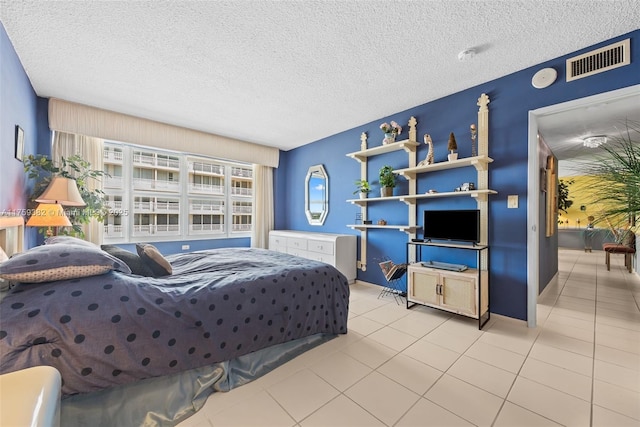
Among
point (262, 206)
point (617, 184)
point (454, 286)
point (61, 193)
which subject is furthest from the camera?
point (262, 206)

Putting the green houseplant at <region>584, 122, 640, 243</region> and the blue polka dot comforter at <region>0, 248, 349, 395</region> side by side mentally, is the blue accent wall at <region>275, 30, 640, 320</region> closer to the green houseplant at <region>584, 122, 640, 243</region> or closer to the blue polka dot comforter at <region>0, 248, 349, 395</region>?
the green houseplant at <region>584, 122, 640, 243</region>

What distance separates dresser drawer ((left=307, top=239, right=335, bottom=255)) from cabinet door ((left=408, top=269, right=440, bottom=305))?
1277mm

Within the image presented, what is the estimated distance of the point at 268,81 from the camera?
9.05 ft

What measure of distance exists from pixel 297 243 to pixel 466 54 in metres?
3.38

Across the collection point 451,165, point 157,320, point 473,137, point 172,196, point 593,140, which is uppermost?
point 593,140

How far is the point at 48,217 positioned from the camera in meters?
2.43

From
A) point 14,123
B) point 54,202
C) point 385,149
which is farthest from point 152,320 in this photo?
point 385,149

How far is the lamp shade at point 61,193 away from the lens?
98.6 inches

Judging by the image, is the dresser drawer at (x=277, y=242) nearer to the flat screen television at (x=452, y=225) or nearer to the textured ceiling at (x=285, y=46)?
the textured ceiling at (x=285, y=46)

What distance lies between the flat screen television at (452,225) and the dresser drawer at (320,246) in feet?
4.52

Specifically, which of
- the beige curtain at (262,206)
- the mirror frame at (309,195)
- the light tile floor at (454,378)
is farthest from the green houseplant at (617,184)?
the beige curtain at (262,206)

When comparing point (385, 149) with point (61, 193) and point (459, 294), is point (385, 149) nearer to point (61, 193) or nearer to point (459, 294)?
point (459, 294)

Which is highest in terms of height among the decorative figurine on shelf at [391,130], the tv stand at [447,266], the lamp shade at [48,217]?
the decorative figurine on shelf at [391,130]

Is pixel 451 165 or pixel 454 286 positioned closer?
pixel 454 286
